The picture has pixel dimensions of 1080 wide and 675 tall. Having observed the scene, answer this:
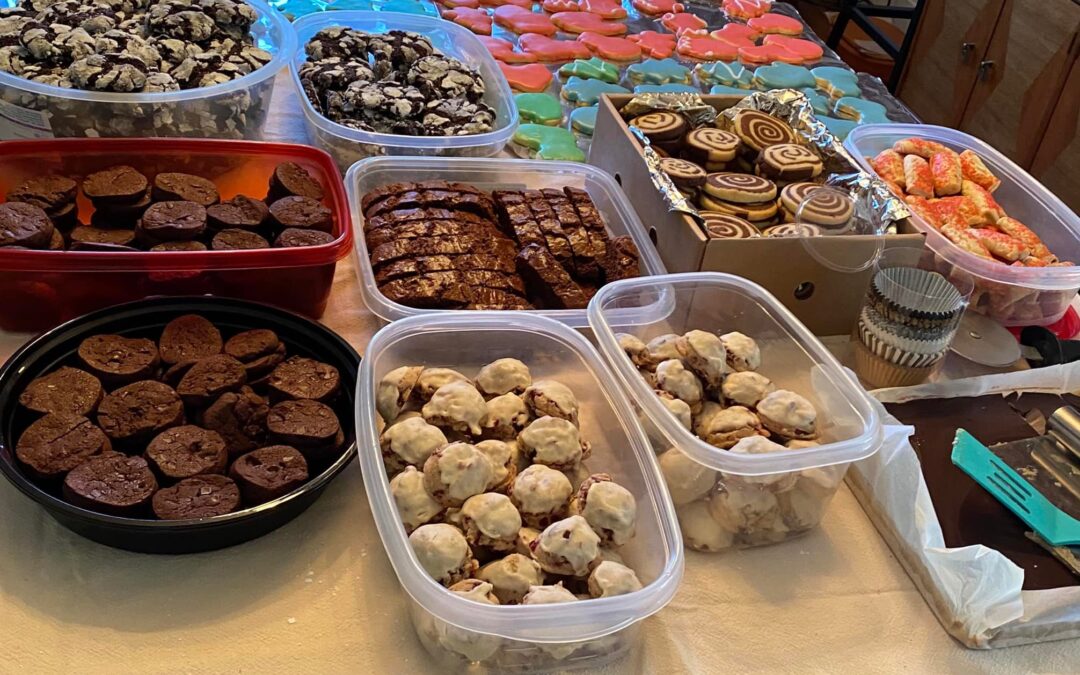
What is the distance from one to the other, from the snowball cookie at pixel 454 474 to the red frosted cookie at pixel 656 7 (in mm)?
1696

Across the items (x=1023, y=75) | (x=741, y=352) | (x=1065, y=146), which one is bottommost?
(x=1065, y=146)

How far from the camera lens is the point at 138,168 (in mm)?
1269

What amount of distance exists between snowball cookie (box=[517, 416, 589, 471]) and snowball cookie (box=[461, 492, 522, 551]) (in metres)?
0.09

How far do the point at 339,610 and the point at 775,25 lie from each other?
76.4 inches

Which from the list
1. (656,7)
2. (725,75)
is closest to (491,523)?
(725,75)

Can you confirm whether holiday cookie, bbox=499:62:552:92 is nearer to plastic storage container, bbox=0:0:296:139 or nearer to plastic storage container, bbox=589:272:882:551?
plastic storage container, bbox=0:0:296:139

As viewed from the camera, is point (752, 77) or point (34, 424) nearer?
point (34, 424)

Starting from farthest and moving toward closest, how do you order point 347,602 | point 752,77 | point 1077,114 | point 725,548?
1. point 1077,114
2. point 752,77
3. point 725,548
4. point 347,602

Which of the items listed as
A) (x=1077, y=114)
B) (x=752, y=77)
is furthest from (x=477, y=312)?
(x=1077, y=114)

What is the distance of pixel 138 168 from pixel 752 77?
4.39ft

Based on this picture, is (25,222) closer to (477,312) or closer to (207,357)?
(207,357)

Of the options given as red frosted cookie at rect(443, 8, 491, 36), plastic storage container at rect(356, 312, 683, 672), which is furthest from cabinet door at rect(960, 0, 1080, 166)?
plastic storage container at rect(356, 312, 683, 672)

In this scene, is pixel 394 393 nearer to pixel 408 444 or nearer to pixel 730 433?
pixel 408 444

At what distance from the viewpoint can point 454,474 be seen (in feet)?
2.82
